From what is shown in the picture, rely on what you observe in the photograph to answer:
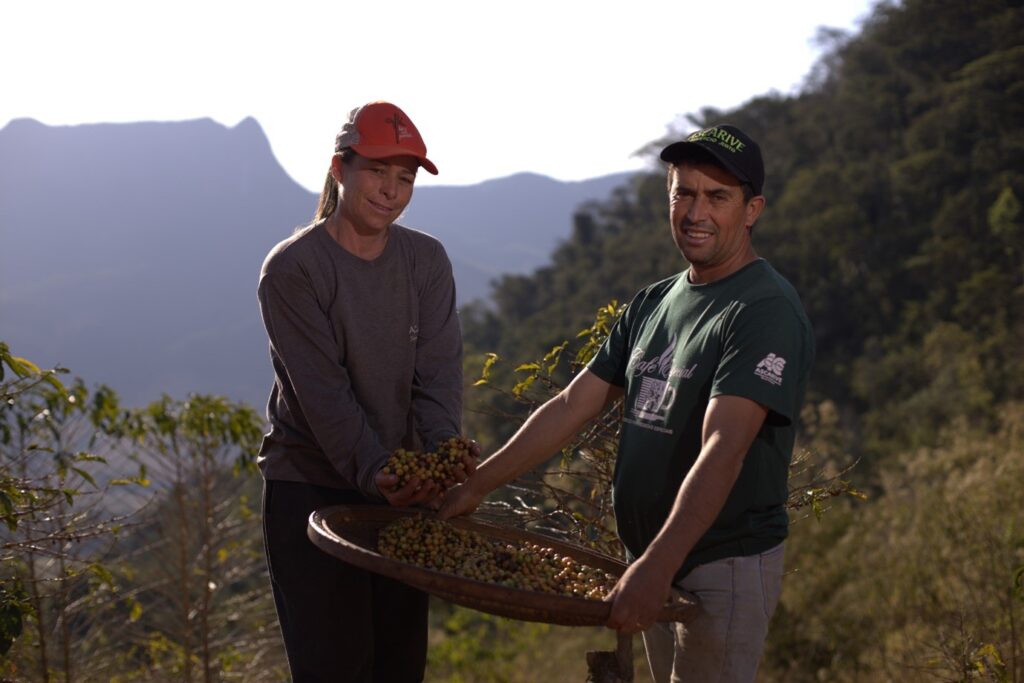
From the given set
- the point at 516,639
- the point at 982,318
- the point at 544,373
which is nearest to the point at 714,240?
the point at 544,373

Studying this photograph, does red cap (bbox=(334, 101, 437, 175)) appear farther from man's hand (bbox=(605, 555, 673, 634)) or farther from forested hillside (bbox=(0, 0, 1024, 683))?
man's hand (bbox=(605, 555, 673, 634))

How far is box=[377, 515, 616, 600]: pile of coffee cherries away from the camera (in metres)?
2.21

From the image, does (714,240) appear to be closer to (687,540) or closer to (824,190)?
(687,540)

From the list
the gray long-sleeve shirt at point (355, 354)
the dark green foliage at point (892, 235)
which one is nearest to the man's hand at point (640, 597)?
the gray long-sleeve shirt at point (355, 354)

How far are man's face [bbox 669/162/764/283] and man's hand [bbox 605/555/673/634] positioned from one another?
614 millimetres

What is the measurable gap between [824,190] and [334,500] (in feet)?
102

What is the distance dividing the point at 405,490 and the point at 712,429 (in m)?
0.75

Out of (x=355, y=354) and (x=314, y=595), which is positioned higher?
(x=355, y=354)

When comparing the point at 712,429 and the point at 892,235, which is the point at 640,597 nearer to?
the point at 712,429

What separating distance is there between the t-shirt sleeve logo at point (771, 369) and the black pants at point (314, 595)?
3.48 feet

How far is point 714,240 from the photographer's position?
7.15 feet

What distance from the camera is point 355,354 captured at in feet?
8.44

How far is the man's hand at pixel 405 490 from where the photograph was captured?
2416 millimetres

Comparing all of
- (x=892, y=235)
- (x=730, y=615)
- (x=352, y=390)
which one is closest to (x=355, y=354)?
(x=352, y=390)
